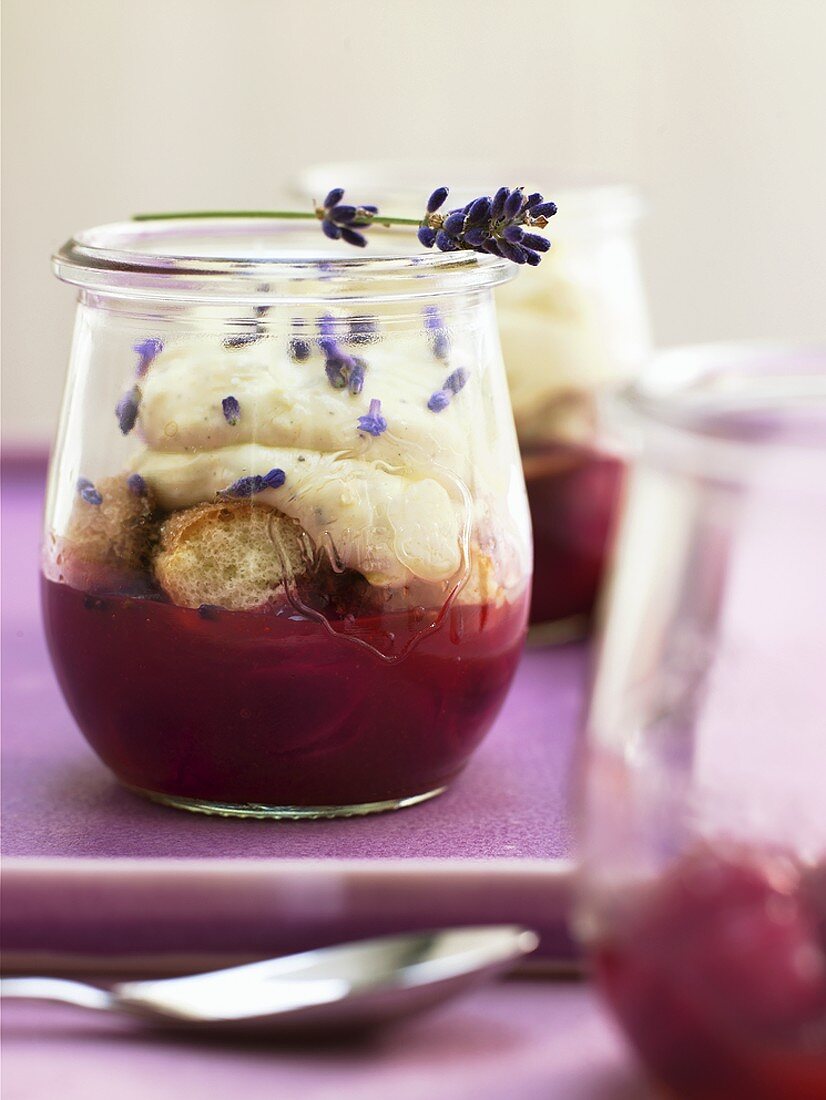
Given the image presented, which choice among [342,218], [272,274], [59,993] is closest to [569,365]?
[342,218]

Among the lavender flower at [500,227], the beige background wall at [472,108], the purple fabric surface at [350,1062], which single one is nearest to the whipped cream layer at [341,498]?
the lavender flower at [500,227]

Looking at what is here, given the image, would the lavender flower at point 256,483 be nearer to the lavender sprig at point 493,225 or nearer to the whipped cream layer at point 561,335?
the lavender sprig at point 493,225

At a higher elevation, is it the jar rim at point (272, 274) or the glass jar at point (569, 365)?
the jar rim at point (272, 274)

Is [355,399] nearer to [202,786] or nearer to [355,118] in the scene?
[202,786]

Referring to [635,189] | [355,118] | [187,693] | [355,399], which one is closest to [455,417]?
[355,399]

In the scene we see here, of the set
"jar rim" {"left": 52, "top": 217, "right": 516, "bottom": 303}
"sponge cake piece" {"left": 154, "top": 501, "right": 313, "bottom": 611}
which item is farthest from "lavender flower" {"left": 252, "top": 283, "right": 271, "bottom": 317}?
"sponge cake piece" {"left": 154, "top": 501, "right": 313, "bottom": 611}

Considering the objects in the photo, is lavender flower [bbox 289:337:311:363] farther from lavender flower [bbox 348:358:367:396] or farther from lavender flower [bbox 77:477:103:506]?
lavender flower [bbox 77:477:103:506]

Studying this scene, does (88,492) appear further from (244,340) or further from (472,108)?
(472,108)
